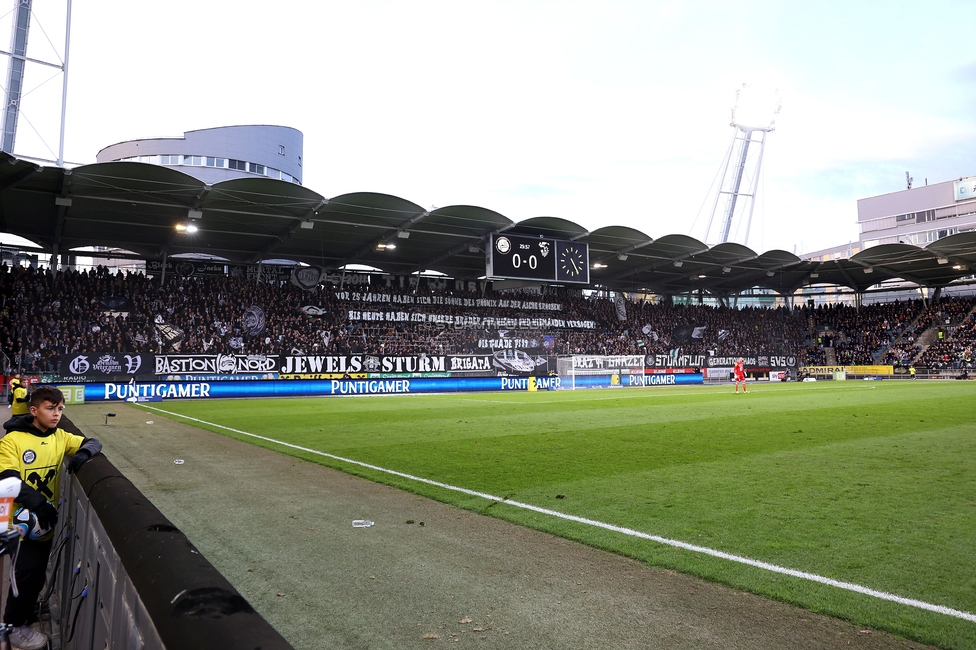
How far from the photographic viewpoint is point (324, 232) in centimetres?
3866

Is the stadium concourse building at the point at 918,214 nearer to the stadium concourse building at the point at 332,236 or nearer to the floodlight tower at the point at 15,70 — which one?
the stadium concourse building at the point at 332,236

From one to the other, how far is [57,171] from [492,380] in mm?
24920

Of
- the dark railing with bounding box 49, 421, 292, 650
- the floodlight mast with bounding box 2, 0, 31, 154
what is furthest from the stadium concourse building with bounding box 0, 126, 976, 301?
the dark railing with bounding box 49, 421, 292, 650

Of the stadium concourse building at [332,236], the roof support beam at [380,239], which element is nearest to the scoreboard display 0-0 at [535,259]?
the stadium concourse building at [332,236]

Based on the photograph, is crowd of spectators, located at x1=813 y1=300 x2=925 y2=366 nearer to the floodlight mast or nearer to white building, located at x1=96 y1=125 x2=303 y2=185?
white building, located at x1=96 y1=125 x2=303 y2=185

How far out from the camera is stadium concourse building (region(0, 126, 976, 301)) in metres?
30.1

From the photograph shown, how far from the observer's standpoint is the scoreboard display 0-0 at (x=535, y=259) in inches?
1412

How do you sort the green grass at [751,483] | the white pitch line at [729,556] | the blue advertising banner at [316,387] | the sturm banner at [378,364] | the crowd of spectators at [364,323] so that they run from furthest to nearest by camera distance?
the sturm banner at [378,364] → the crowd of spectators at [364,323] → the blue advertising banner at [316,387] → the green grass at [751,483] → the white pitch line at [729,556]

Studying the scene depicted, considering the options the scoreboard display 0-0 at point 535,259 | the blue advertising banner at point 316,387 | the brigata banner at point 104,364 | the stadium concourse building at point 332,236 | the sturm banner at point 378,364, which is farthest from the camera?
the sturm banner at point 378,364

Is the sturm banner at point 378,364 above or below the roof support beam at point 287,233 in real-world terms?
below

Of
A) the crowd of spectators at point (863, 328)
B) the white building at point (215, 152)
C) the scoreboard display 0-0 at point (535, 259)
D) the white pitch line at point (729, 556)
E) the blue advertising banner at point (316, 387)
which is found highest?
the white building at point (215, 152)

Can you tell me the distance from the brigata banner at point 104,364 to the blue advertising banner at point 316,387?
81.3 inches

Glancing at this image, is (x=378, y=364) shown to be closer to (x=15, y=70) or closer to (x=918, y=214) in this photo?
(x=15, y=70)

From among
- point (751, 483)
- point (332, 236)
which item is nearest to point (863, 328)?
point (332, 236)
